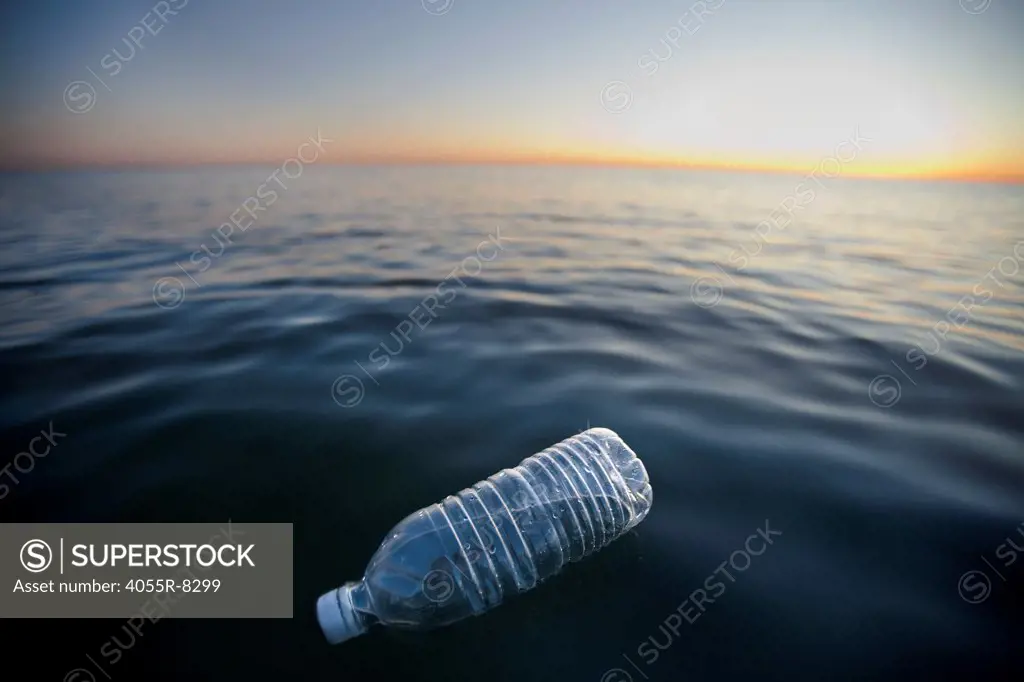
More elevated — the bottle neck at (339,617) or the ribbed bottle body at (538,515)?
the ribbed bottle body at (538,515)

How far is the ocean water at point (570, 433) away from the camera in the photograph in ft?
5.97

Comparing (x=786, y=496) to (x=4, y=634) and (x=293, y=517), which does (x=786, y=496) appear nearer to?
(x=293, y=517)

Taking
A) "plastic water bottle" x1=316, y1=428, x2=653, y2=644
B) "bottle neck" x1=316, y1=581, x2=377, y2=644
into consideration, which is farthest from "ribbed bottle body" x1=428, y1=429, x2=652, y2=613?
"bottle neck" x1=316, y1=581, x2=377, y2=644

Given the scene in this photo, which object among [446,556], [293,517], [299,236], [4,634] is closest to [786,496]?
[446,556]

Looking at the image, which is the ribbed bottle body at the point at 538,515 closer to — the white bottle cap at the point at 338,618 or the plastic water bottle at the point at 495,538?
the plastic water bottle at the point at 495,538

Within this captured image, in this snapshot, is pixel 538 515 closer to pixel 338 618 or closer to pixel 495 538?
pixel 495 538

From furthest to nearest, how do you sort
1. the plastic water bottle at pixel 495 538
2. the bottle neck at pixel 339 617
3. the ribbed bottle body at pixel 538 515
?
the ribbed bottle body at pixel 538 515, the plastic water bottle at pixel 495 538, the bottle neck at pixel 339 617

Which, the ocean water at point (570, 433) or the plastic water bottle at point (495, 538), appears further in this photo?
the plastic water bottle at point (495, 538)

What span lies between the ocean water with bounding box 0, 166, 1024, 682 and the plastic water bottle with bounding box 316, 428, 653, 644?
88mm

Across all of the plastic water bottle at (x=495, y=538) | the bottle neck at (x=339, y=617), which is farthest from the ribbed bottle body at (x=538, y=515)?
the bottle neck at (x=339, y=617)

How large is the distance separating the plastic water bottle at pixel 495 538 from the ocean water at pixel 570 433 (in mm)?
88

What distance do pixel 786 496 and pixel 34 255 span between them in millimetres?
8078

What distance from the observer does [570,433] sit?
2.86 m

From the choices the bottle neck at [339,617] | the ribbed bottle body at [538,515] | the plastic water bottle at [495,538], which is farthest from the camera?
the ribbed bottle body at [538,515]
